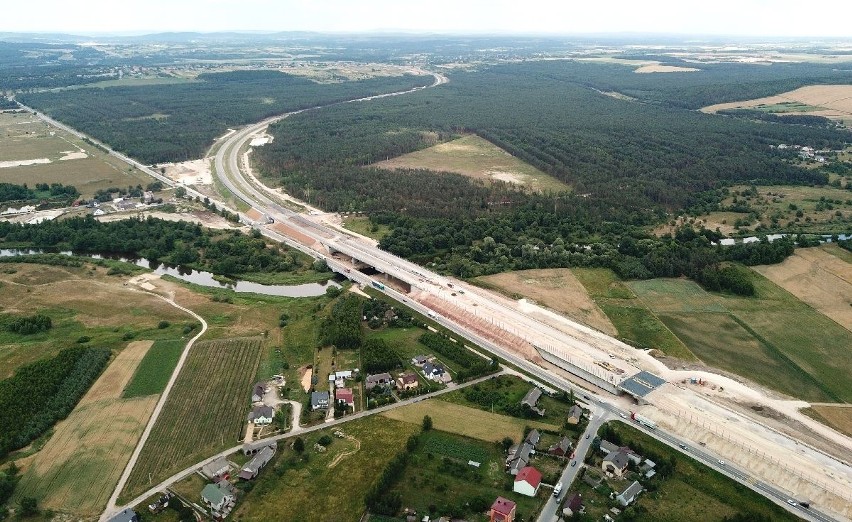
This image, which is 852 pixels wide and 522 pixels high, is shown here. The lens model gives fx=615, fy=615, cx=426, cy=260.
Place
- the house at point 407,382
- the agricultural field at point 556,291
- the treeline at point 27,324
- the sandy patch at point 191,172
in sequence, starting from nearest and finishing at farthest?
the house at point 407,382
the treeline at point 27,324
the agricultural field at point 556,291
the sandy patch at point 191,172

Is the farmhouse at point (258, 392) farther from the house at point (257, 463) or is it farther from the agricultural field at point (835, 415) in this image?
Answer: the agricultural field at point (835, 415)

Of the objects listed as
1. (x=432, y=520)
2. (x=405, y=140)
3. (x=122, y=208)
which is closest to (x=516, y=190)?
(x=405, y=140)

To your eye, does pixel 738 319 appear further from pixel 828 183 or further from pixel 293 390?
pixel 828 183

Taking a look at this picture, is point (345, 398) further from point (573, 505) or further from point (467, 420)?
point (573, 505)

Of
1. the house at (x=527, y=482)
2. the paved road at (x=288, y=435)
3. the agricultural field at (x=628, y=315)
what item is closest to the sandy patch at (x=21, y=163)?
the paved road at (x=288, y=435)

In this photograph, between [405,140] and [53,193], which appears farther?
[405,140]

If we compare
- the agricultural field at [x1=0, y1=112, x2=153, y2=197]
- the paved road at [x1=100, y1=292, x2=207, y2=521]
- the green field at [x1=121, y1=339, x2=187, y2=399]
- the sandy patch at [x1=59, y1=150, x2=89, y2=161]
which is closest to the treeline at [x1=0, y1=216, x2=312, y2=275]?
the paved road at [x1=100, y1=292, x2=207, y2=521]

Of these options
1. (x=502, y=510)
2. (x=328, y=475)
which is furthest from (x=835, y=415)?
(x=328, y=475)
